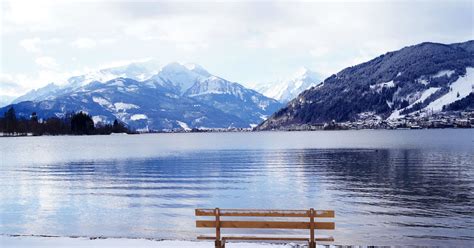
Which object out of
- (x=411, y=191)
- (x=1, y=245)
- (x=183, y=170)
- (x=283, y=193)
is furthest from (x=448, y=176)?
(x=1, y=245)

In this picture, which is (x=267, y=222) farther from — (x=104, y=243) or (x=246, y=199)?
(x=246, y=199)

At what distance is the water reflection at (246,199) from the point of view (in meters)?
35.7

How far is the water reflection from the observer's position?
3569cm

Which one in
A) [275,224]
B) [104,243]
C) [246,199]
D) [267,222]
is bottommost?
[246,199]

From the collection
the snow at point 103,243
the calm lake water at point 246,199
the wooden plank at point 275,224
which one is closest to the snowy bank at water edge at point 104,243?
the snow at point 103,243

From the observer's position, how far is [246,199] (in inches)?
2012

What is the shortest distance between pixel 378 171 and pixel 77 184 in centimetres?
4347

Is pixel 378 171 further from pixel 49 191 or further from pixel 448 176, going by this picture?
pixel 49 191

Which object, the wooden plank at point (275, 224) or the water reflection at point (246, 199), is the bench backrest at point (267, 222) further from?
the water reflection at point (246, 199)

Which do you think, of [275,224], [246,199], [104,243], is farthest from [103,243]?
[246,199]

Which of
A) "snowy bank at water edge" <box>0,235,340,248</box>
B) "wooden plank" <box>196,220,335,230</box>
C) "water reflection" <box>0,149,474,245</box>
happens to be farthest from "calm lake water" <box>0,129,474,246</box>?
"wooden plank" <box>196,220,335,230</box>

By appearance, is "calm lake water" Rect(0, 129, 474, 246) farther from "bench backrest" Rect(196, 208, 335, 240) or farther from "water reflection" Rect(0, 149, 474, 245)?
"bench backrest" Rect(196, 208, 335, 240)

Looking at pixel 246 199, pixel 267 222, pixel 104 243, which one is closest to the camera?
pixel 267 222

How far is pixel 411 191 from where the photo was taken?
5334cm
